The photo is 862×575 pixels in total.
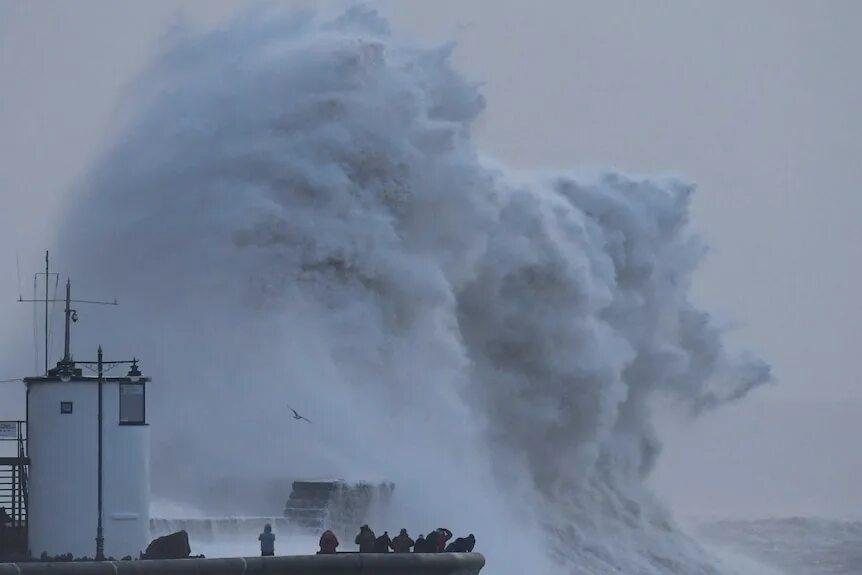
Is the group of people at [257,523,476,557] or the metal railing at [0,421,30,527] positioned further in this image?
the metal railing at [0,421,30,527]

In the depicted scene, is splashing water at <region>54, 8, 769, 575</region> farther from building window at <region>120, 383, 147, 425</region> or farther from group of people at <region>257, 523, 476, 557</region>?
building window at <region>120, 383, 147, 425</region>

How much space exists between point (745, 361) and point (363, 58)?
17.1m

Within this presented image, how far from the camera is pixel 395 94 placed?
42875 mm

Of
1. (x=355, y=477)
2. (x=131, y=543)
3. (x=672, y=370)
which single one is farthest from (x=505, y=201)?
(x=131, y=543)

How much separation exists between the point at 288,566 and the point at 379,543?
2386mm

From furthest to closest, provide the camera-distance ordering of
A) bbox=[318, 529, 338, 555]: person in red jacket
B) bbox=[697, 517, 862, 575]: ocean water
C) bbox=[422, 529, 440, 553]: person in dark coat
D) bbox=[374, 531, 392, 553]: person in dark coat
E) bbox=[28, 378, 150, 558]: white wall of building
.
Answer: bbox=[697, 517, 862, 575]: ocean water < bbox=[422, 529, 440, 553]: person in dark coat < bbox=[374, 531, 392, 553]: person in dark coat < bbox=[318, 529, 338, 555]: person in red jacket < bbox=[28, 378, 150, 558]: white wall of building

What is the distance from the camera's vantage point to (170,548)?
66.8 ft

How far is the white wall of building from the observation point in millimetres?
20594

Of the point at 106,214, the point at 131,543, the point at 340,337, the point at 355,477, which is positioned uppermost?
the point at 106,214

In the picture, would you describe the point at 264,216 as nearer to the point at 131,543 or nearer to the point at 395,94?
the point at 395,94

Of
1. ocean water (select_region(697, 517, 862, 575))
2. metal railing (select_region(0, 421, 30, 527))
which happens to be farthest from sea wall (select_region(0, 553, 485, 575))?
ocean water (select_region(697, 517, 862, 575))

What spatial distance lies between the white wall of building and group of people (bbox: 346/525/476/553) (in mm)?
2130

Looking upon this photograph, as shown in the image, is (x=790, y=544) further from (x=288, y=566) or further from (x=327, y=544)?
(x=288, y=566)

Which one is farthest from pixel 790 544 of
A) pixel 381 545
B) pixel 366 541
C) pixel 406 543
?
pixel 366 541
